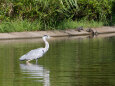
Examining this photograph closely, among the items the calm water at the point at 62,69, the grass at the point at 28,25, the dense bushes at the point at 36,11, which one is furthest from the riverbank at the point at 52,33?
the calm water at the point at 62,69

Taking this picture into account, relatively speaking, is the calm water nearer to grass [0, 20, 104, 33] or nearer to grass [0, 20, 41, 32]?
grass [0, 20, 41, 32]

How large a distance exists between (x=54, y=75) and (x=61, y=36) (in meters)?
18.5

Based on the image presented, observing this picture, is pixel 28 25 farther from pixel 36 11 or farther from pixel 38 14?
pixel 38 14

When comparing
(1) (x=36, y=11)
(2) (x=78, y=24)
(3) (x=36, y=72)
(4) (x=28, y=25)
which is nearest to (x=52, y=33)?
(4) (x=28, y=25)

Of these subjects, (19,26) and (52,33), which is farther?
(52,33)

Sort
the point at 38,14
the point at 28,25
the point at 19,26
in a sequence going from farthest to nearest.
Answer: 1. the point at 38,14
2. the point at 28,25
3. the point at 19,26

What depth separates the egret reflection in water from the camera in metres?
12.0

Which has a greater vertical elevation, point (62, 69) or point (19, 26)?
point (19, 26)

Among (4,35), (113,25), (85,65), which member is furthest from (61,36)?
(85,65)

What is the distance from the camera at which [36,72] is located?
531 inches

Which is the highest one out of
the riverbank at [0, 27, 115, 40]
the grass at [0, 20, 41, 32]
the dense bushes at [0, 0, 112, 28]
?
the dense bushes at [0, 0, 112, 28]

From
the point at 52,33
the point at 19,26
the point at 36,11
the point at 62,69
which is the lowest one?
the point at 52,33

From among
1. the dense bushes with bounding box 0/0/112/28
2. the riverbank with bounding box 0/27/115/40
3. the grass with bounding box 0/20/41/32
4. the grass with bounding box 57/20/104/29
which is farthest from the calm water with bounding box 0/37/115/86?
the grass with bounding box 57/20/104/29

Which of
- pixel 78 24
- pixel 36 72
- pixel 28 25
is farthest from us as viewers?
pixel 78 24
